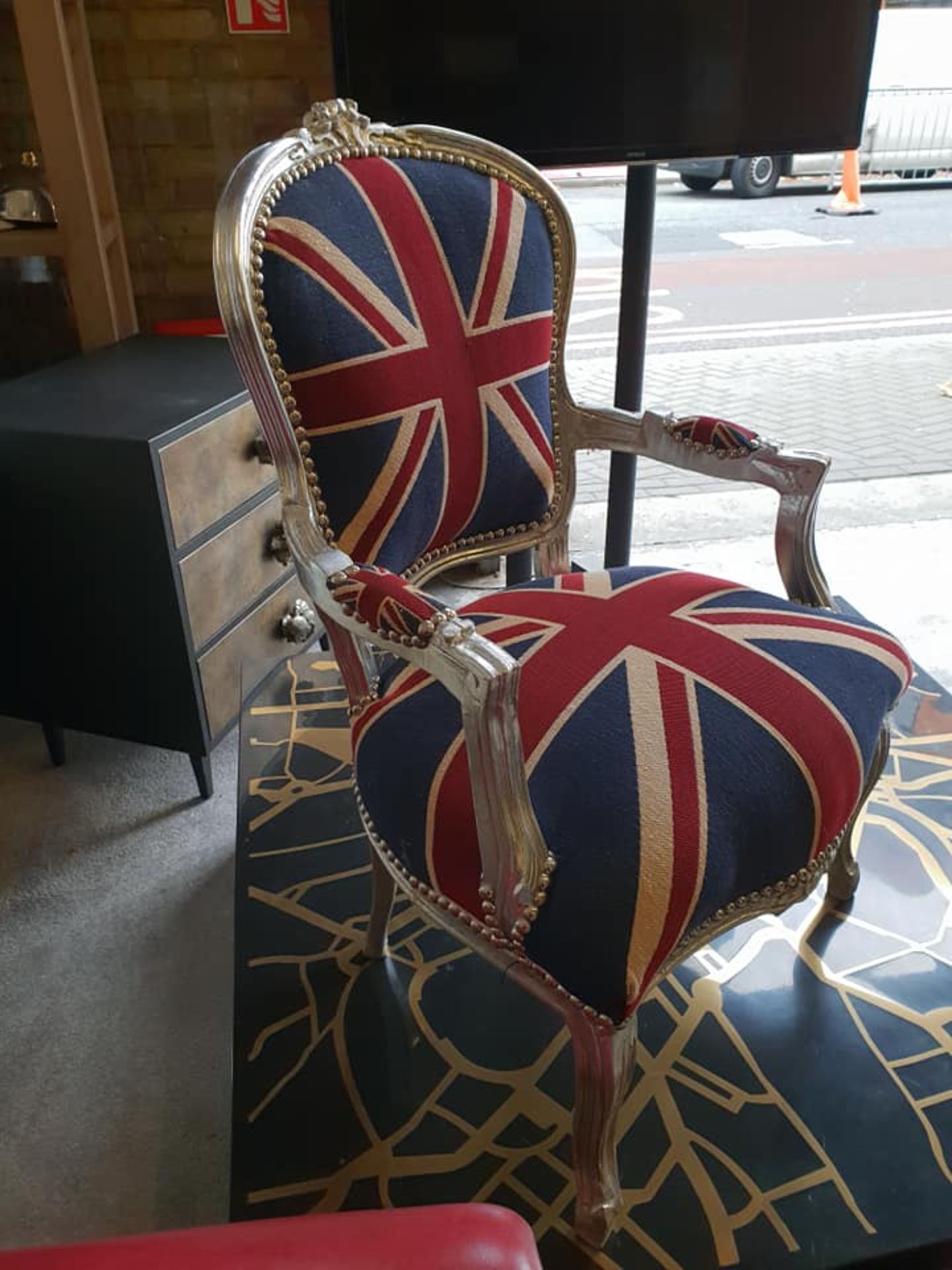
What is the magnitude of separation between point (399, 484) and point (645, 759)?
43 cm

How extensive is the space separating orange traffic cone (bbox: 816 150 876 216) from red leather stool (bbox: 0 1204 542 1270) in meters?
5.47

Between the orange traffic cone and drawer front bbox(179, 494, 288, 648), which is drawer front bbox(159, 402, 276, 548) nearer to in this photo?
drawer front bbox(179, 494, 288, 648)

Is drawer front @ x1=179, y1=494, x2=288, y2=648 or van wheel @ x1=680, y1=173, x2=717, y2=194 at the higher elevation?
van wheel @ x1=680, y1=173, x2=717, y2=194

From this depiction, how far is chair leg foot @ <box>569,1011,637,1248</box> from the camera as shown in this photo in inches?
31.4

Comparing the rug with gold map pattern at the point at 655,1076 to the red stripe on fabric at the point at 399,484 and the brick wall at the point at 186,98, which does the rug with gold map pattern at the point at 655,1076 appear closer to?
the red stripe on fabric at the point at 399,484

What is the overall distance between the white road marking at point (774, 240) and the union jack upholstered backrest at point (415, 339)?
4020 millimetres

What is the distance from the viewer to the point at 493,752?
754 mm

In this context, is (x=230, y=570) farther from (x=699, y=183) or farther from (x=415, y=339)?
(x=699, y=183)

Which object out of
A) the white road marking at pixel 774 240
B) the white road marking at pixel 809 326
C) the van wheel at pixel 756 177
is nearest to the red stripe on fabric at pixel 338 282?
the white road marking at pixel 809 326

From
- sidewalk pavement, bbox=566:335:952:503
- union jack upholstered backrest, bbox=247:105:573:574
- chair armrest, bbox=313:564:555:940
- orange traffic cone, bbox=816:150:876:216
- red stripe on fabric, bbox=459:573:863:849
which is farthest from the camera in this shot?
orange traffic cone, bbox=816:150:876:216

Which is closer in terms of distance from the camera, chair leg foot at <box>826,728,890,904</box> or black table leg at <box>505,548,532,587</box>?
chair leg foot at <box>826,728,890,904</box>

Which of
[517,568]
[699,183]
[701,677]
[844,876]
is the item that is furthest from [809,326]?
[701,677]

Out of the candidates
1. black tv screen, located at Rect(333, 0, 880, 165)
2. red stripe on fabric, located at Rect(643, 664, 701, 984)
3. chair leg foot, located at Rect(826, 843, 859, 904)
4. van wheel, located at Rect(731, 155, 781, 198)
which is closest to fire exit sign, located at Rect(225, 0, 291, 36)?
black tv screen, located at Rect(333, 0, 880, 165)

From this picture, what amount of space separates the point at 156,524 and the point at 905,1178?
1195 millimetres
